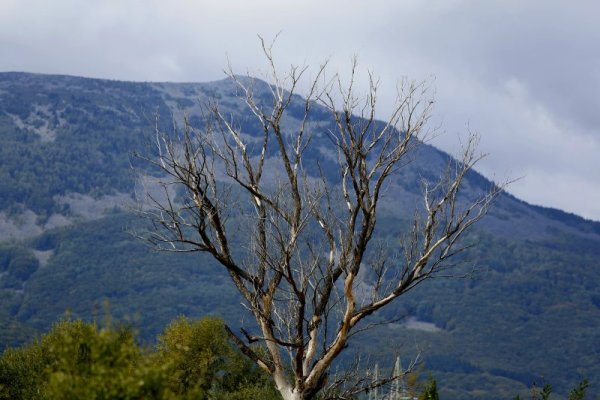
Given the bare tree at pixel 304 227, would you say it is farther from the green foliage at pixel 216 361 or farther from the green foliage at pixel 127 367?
the green foliage at pixel 216 361

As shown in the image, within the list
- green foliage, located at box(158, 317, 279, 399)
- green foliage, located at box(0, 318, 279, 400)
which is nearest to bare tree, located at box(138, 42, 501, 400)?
green foliage, located at box(0, 318, 279, 400)

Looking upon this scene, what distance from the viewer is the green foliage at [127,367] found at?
1127 cm

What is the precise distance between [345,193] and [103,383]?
5.97 meters

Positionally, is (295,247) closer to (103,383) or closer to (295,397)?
(295,397)

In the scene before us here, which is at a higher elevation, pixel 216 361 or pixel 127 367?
pixel 127 367

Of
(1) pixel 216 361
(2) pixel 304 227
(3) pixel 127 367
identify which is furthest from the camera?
(1) pixel 216 361

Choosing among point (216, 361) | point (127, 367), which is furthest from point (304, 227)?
point (216, 361)

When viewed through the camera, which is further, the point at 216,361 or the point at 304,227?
the point at 216,361

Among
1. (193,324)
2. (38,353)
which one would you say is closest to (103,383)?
(38,353)

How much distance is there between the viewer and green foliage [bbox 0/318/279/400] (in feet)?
37.0

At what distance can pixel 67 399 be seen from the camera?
11.3m

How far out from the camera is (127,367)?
12242mm

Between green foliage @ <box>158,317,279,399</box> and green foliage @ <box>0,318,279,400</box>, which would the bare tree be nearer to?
green foliage @ <box>0,318,279,400</box>

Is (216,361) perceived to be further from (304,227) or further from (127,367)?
(127,367)
